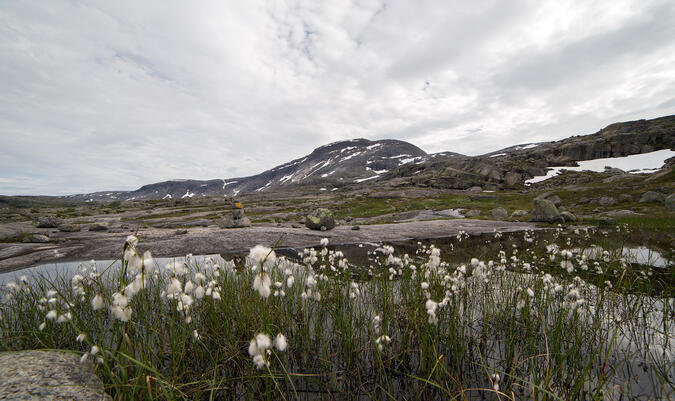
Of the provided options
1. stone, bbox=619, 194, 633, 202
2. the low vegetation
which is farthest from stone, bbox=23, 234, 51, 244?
stone, bbox=619, 194, 633, 202

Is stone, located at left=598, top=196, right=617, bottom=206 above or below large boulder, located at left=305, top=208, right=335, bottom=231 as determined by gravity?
below

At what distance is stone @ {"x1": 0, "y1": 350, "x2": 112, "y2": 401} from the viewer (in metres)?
2.50

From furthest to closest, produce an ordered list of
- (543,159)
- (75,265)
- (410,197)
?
(543,159) → (410,197) → (75,265)

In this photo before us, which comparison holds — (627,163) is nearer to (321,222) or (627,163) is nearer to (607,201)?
(607,201)

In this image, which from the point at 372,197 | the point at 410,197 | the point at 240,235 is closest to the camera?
the point at 240,235

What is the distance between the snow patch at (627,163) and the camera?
7448 centimetres

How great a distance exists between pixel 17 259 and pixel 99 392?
52.9 feet

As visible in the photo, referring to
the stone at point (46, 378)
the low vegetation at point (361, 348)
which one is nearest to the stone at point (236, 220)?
the low vegetation at point (361, 348)

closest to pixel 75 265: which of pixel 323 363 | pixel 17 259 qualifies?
pixel 17 259

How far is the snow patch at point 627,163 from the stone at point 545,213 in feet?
209

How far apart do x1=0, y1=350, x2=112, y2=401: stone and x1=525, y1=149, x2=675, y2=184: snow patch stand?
99241 millimetres

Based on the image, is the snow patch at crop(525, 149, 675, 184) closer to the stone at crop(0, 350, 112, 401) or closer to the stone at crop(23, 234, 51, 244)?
the stone at crop(0, 350, 112, 401)

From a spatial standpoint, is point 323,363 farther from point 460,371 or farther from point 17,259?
point 17,259

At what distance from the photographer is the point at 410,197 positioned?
67375mm
